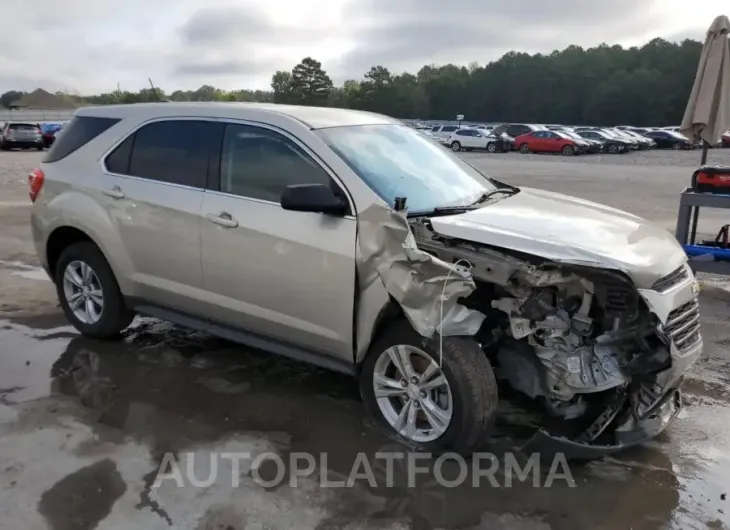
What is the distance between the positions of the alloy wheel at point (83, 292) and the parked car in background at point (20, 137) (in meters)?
30.0

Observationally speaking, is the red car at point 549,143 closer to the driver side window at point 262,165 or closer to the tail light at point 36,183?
the tail light at point 36,183

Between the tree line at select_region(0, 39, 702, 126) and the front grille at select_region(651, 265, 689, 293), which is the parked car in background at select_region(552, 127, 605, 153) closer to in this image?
the front grille at select_region(651, 265, 689, 293)

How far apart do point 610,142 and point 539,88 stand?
5514 cm

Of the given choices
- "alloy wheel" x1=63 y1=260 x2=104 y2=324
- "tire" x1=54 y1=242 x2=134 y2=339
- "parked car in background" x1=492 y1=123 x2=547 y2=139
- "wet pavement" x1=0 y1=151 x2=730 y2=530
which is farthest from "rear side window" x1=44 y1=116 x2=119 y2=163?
"parked car in background" x1=492 y1=123 x2=547 y2=139

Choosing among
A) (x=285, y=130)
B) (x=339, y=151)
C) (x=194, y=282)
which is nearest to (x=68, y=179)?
(x=194, y=282)

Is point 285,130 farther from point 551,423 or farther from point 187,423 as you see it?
point 551,423

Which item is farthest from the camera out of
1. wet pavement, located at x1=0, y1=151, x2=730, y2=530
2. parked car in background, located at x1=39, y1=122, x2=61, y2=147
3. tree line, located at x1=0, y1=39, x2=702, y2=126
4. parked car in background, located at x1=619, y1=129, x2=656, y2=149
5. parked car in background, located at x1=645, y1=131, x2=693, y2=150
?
tree line, located at x1=0, y1=39, x2=702, y2=126

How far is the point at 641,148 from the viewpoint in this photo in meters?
41.6

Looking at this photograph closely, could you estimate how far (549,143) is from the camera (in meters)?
37.2

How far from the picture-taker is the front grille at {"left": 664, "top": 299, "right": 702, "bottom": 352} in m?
3.56

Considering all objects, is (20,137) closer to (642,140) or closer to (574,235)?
(574,235)

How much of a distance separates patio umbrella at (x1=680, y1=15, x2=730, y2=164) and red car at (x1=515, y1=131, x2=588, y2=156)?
29.4 meters

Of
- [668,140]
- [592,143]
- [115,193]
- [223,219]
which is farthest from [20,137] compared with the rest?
[668,140]

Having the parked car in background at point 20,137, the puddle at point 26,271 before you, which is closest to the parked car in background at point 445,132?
the parked car in background at point 20,137
